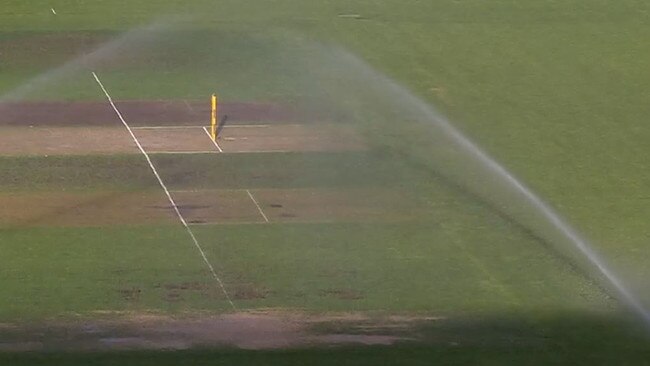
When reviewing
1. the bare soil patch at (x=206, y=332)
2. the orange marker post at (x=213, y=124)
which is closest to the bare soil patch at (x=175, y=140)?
the orange marker post at (x=213, y=124)

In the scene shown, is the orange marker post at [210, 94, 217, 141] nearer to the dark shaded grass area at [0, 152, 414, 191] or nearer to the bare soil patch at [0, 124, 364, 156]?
the bare soil patch at [0, 124, 364, 156]

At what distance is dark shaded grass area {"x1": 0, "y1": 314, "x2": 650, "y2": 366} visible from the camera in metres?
14.3

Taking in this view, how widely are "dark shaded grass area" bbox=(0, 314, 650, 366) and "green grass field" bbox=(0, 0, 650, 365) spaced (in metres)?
0.03

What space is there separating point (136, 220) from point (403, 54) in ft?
41.9

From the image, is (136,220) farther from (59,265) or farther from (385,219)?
(385,219)

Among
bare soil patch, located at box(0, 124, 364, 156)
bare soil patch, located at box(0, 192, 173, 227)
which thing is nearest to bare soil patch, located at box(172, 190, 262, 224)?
bare soil patch, located at box(0, 192, 173, 227)

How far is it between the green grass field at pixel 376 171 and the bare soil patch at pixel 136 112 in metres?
0.59

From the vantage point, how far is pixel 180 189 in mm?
20938

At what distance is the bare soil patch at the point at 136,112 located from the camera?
24.9 m

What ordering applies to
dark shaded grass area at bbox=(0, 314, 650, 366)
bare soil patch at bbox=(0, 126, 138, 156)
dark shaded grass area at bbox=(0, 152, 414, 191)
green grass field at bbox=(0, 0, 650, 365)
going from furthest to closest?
bare soil patch at bbox=(0, 126, 138, 156) → dark shaded grass area at bbox=(0, 152, 414, 191) → green grass field at bbox=(0, 0, 650, 365) → dark shaded grass area at bbox=(0, 314, 650, 366)

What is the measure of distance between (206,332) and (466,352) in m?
2.80

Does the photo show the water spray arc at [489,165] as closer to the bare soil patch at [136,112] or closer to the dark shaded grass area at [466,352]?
the dark shaded grass area at [466,352]

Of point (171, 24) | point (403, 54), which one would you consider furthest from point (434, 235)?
point (171, 24)

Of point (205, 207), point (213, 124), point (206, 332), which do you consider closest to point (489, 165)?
point (213, 124)
